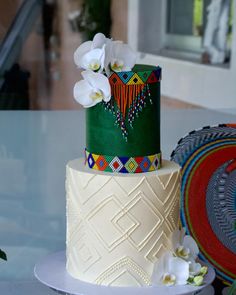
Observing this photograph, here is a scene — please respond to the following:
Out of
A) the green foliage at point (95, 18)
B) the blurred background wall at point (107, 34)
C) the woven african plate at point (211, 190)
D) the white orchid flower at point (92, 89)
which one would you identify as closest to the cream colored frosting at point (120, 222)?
the white orchid flower at point (92, 89)

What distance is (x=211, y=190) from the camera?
1.60m

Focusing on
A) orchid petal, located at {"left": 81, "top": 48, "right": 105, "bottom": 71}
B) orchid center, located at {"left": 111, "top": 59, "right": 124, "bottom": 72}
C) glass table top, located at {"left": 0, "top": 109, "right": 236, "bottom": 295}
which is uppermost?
orchid petal, located at {"left": 81, "top": 48, "right": 105, "bottom": 71}

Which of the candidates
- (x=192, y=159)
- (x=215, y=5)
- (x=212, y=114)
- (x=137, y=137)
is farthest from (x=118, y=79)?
(x=215, y=5)

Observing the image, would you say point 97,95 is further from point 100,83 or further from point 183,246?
point 183,246

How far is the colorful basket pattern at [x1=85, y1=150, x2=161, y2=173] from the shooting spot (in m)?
1.19

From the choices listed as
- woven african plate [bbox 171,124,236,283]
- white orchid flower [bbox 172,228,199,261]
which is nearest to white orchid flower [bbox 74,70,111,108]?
white orchid flower [bbox 172,228,199,261]

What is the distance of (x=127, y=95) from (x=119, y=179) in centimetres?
13

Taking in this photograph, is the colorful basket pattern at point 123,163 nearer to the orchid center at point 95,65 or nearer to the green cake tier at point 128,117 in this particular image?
the green cake tier at point 128,117

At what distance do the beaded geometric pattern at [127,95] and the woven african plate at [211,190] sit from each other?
44cm

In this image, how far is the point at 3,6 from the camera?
8.26ft

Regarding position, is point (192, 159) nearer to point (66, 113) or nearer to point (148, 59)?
point (66, 113)

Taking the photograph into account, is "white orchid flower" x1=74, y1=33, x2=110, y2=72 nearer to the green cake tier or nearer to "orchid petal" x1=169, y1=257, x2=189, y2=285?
the green cake tier

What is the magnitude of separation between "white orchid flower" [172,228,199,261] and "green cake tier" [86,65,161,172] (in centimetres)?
15

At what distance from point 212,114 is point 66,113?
42 cm
